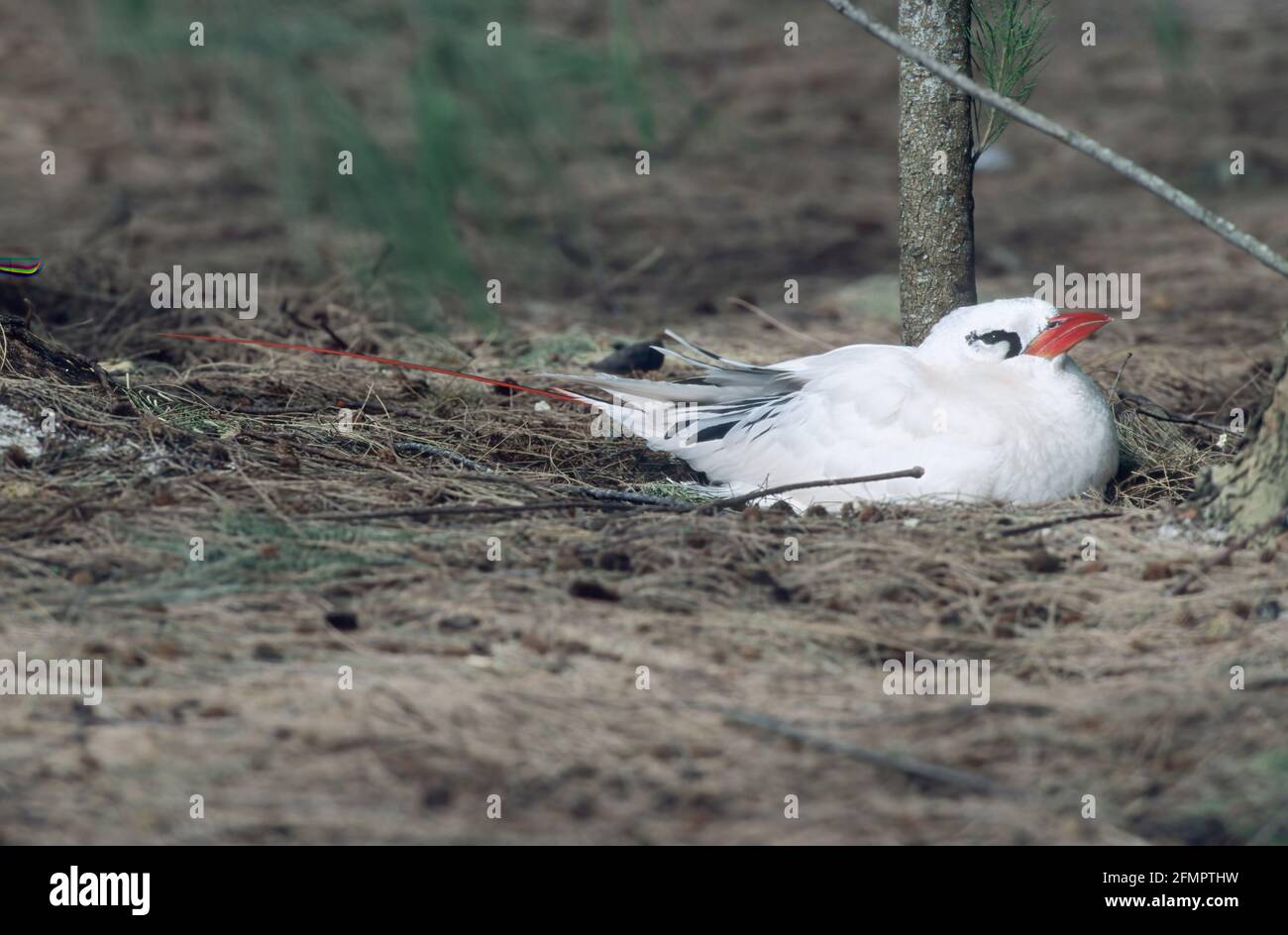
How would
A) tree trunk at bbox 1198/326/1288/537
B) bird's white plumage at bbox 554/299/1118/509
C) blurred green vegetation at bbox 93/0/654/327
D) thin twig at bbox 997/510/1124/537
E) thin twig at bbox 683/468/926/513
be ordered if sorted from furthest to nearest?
bird's white plumage at bbox 554/299/1118/509, thin twig at bbox 683/468/926/513, thin twig at bbox 997/510/1124/537, tree trunk at bbox 1198/326/1288/537, blurred green vegetation at bbox 93/0/654/327

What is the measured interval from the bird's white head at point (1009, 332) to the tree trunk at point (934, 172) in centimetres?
38

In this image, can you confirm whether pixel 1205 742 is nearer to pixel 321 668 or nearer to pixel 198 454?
pixel 321 668

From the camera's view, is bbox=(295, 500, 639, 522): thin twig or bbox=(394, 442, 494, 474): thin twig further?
bbox=(394, 442, 494, 474): thin twig

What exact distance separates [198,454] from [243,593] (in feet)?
2.64

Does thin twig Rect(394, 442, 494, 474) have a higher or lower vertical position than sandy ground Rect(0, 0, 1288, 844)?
higher

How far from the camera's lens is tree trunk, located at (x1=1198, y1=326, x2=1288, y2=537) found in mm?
3141

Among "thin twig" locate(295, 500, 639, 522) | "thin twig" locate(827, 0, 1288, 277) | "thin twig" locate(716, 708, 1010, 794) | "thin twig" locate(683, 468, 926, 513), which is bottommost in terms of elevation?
"thin twig" locate(716, 708, 1010, 794)

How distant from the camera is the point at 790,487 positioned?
3.52m

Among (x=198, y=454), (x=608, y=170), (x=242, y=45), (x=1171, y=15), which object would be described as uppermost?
(x=608, y=170)

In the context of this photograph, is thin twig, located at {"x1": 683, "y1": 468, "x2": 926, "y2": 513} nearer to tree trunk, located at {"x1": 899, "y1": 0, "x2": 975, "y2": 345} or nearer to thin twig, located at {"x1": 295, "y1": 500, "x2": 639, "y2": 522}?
thin twig, located at {"x1": 295, "y1": 500, "x2": 639, "y2": 522}

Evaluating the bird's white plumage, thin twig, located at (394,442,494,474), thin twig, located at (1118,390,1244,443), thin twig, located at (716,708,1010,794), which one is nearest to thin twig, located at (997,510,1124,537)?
the bird's white plumage

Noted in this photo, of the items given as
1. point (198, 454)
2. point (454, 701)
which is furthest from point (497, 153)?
point (198, 454)

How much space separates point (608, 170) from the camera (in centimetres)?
836

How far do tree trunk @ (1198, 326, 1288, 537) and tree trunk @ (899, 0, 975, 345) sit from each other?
4.03 ft
